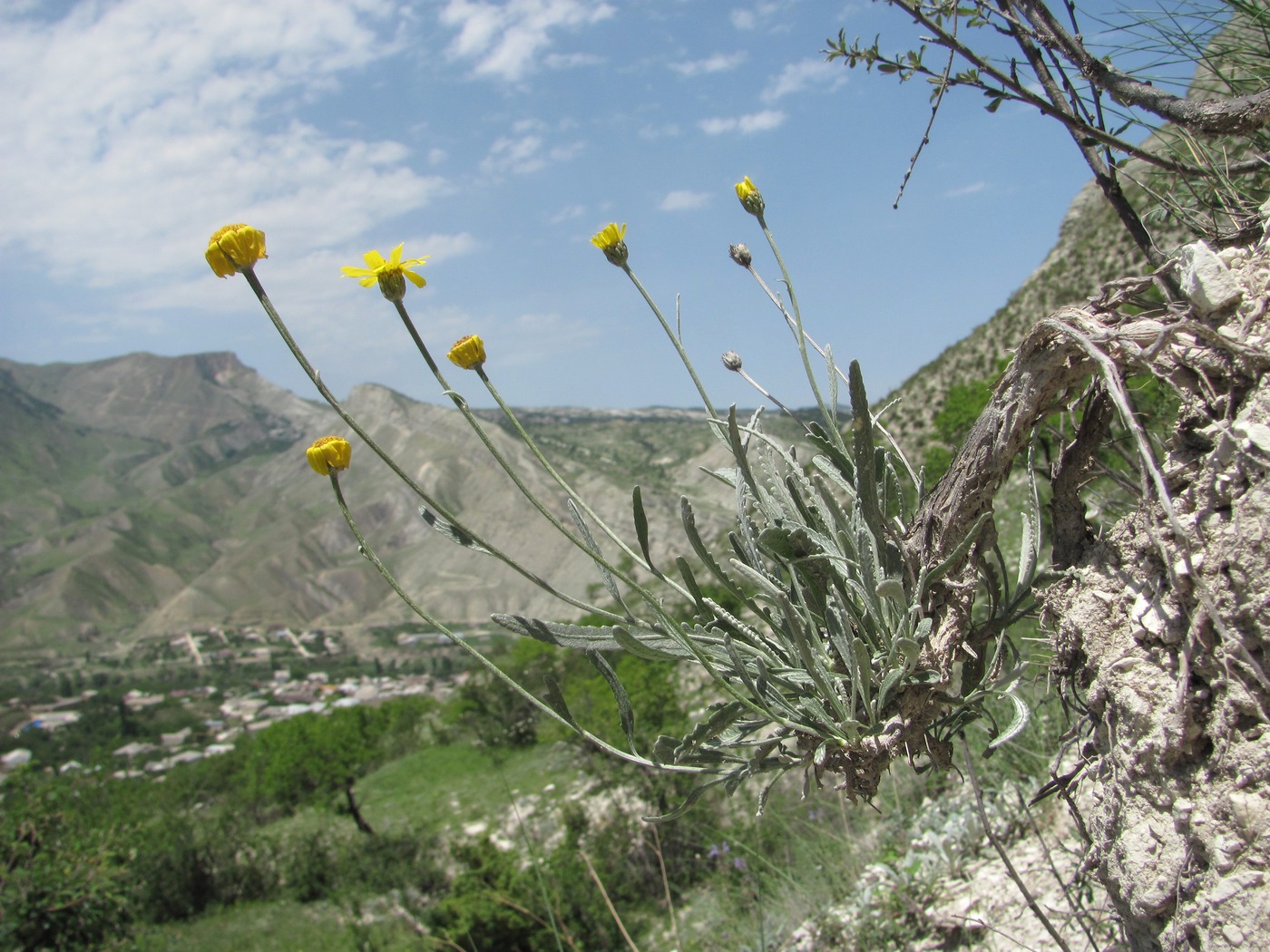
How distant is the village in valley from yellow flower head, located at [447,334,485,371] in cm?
→ 6890

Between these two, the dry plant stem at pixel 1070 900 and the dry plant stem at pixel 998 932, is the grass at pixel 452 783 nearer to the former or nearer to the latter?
the dry plant stem at pixel 998 932

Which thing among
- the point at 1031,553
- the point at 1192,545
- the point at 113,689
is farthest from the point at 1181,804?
the point at 113,689

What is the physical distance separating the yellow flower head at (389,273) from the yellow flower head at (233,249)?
17cm

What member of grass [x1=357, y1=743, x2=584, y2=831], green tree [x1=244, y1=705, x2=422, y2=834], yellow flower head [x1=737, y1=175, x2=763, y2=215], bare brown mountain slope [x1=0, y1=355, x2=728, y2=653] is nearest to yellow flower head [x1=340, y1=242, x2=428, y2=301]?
yellow flower head [x1=737, y1=175, x2=763, y2=215]

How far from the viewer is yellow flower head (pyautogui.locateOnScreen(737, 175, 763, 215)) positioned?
191 centimetres

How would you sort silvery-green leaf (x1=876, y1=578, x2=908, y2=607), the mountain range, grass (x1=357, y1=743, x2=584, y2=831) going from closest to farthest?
silvery-green leaf (x1=876, y1=578, x2=908, y2=607) → grass (x1=357, y1=743, x2=584, y2=831) → the mountain range

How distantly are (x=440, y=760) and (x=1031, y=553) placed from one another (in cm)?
3954

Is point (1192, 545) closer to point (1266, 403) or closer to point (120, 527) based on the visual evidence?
point (1266, 403)

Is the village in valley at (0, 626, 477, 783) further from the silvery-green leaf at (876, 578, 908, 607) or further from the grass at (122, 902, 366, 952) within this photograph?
the silvery-green leaf at (876, 578, 908, 607)

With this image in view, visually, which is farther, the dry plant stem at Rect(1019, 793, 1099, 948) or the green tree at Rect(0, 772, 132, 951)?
the green tree at Rect(0, 772, 132, 951)

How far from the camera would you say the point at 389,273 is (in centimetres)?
159

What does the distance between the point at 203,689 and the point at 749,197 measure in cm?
12049

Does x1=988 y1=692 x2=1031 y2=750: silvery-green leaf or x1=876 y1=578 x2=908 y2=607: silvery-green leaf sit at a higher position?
x1=876 y1=578 x2=908 y2=607: silvery-green leaf

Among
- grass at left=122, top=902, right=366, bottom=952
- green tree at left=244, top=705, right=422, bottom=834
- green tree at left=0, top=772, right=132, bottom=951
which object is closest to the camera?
green tree at left=0, top=772, right=132, bottom=951
